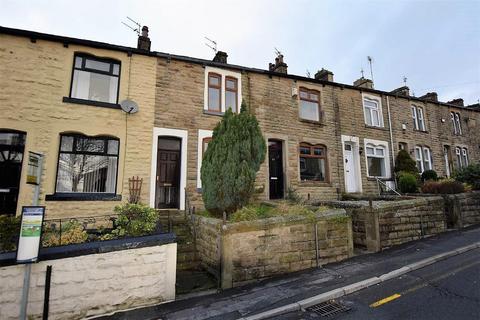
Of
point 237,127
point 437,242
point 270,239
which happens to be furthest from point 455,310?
point 237,127

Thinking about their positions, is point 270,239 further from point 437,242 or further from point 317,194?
point 317,194

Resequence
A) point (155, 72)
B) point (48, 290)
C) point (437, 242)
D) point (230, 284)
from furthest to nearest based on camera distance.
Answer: point (155, 72) < point (437, 242) < point (230, 284) < point (48, 290)

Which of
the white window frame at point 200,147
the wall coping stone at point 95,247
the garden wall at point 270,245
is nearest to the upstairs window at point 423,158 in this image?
the garden wall at point 270,245

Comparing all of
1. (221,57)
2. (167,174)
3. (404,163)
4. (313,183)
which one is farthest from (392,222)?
(221,57)

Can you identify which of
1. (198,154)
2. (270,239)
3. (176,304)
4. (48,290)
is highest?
(198,154)

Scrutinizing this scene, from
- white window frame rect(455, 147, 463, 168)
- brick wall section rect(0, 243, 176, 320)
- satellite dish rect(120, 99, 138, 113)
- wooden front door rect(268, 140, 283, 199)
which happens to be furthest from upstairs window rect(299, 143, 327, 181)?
white window frame rect(455, 147, 463, 168)

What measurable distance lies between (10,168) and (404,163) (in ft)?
57.0

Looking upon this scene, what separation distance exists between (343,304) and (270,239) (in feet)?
6.65

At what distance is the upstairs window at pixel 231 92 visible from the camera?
1127 centimetres

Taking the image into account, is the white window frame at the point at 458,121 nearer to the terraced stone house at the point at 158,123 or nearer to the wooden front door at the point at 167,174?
the terraced stone house at the point at 158,123

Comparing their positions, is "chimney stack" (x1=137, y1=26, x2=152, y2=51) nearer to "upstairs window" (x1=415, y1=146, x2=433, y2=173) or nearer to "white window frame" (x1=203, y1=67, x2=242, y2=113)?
"white window frame" (x1=203, y1=67, x2=242, y2=113)

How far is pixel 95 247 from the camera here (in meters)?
4.61

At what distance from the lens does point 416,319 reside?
3805mm

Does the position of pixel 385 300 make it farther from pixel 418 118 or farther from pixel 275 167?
pixel 418 118
